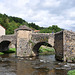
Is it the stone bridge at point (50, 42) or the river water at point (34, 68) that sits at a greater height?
the stone bridge at point (50, 42)

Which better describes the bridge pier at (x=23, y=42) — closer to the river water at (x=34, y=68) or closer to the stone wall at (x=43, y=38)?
the stone wall at (x=43, y=38)

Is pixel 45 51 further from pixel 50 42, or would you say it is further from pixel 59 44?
pixel 59 44

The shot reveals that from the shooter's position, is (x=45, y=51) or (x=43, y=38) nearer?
(x=43, y=38)

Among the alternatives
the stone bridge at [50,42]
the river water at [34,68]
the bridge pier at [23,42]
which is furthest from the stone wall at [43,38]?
the river water at [34,68]

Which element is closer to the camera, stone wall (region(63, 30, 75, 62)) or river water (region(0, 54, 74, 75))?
river water (region(0, 54, 74, 75))

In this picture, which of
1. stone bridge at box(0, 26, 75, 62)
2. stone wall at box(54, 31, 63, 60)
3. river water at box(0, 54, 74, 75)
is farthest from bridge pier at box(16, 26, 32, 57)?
river water at box(0, 54, 74, 75)

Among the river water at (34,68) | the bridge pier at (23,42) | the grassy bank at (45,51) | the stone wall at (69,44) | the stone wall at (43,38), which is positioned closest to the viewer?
the river water at (34,68)

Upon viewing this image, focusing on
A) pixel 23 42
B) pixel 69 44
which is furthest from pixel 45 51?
pixel 69 44

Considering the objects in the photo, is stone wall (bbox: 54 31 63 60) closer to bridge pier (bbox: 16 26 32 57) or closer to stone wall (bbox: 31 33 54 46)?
stone wall (bbox: 31 33 54 46)

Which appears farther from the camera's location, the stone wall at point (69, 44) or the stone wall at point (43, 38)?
the stone wall at point (43, 38)

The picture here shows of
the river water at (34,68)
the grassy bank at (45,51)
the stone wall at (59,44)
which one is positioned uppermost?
the stone wall at (59,44)

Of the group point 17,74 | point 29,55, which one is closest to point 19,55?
point 29,55

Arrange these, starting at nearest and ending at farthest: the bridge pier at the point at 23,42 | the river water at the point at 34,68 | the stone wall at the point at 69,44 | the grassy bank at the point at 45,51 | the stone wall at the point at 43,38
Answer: the river water at the point at 34,68, the stone wall at the point at 69,44, the stone wall at the point at 43,38, the bridge pier at the point at 23,42, the grassy bank at the point at 45,51

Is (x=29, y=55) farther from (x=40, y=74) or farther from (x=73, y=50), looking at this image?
(x=40, y=74)
